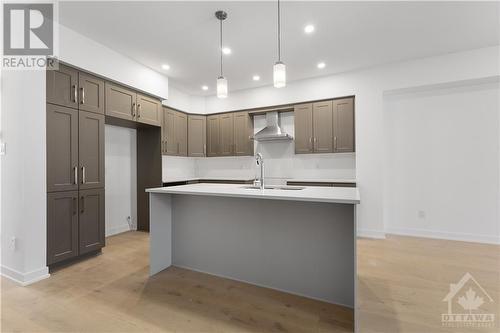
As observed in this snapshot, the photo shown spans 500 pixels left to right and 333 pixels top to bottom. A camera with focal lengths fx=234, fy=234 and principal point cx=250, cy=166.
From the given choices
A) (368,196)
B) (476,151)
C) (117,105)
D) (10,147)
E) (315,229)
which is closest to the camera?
(315,229)

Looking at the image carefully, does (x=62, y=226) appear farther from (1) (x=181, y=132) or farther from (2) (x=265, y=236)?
(1) (x=181, y=132)

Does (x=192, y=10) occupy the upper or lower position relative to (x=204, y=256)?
upper

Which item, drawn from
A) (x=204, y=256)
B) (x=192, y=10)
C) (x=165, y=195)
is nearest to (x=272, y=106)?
(x=192, y=10)

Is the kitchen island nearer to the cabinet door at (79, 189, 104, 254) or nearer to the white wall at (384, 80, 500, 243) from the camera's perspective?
the cabinet door at (79, 189, 104, 254)

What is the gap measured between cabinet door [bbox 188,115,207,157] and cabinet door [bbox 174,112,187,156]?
0.14 meters

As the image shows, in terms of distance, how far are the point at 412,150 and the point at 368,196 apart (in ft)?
3.62

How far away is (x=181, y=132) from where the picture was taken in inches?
193

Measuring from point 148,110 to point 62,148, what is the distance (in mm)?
1486

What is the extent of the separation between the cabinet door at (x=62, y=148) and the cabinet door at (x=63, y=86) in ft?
0.26

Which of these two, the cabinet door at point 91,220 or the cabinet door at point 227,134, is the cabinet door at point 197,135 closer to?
the cabinet door at point 227,134

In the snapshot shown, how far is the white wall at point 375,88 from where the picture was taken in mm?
3456

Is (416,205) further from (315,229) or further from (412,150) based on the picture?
(315,229)

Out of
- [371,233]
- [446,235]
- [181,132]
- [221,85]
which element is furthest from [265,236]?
[446,235]

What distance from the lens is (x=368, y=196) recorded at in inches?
158
